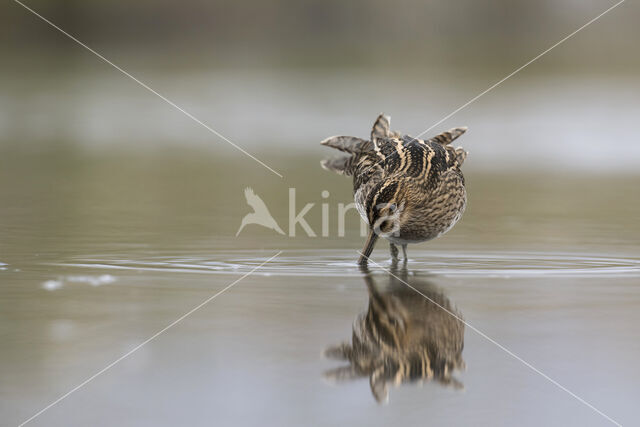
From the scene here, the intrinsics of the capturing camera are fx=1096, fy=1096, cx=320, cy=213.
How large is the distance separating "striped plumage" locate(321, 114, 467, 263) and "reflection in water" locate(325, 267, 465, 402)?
130 cm

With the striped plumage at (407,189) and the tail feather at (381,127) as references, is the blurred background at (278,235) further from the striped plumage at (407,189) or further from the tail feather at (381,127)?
the tail feather at (381,127)

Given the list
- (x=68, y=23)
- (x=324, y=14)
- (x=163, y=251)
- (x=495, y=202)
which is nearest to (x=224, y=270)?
(x=163, y=251)

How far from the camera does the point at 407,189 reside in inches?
353

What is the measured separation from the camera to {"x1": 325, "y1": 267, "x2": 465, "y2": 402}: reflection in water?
206 inches

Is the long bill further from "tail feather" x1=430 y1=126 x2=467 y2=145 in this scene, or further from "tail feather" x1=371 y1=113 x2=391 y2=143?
"tail feather" x1=371 y1=113 x2=391 y2=143

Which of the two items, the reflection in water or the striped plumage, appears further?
the striped plumage

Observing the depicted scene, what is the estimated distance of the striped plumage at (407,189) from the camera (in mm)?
8586

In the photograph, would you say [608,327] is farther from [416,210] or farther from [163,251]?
[163,251]

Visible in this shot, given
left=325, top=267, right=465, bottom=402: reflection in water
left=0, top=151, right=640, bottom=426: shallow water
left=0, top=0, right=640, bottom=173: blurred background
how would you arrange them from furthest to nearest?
1. left=0, top=0, right=640, bottom=173: blurred background
2. left=325, top=267, right=465, bottom=402: reflection in water
3. left=0, top=151, right=640, bottom=426: shallow water

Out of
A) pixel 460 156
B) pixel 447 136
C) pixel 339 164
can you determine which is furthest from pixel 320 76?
pixel 460 156

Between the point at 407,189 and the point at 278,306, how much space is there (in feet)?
8.47

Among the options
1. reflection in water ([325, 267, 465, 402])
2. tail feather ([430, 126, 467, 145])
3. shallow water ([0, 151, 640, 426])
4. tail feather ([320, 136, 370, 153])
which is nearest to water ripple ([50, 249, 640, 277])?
shallow water ([0, 151, 640, 426])

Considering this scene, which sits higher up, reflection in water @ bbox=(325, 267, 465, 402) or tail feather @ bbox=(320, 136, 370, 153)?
tail feather @ bbox=(320, 136, 370, 153)

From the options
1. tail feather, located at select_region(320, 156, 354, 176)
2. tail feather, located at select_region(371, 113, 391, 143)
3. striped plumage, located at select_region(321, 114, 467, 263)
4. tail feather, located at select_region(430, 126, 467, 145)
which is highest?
tail feather, located at select_region(371, 113, 391, 143)
